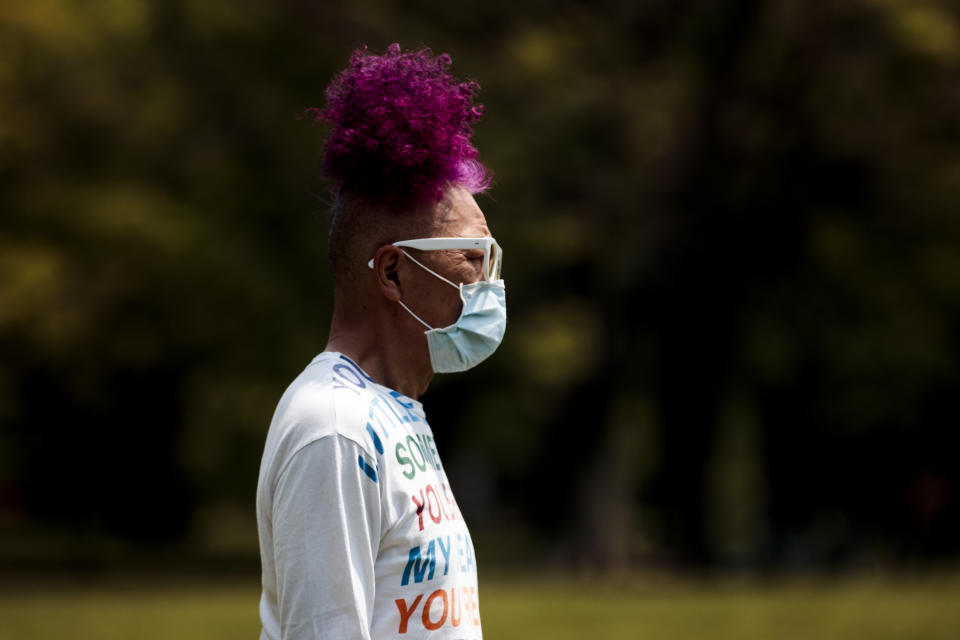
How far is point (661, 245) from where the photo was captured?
22.9m

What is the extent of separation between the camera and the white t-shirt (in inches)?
98.8

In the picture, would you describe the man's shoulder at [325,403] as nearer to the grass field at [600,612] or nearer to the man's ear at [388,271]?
the man's ear at [388,271]

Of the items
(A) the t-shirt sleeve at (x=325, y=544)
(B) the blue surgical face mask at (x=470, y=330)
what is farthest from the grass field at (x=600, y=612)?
(A) the t-shirt sleeve at (x=325, y=544)

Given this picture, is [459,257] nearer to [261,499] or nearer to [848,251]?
[261,499]

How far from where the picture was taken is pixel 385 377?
2.92 m

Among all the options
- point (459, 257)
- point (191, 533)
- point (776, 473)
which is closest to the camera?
point (459, 257)

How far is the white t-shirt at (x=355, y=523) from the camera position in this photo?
98.8 inches

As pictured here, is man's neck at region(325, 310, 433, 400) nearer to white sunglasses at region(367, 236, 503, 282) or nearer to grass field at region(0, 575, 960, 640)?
white sunglasses at region(367, 236, 503, 282)

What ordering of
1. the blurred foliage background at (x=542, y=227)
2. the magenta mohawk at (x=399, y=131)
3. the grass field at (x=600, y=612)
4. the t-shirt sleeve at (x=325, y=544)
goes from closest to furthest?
the t-shirt sleeve at (x=325, y=544) → the magenta mohawk at (x=399, y=131) → the grass field at (x=600, y=612) → the blurred foliage background at (x=542, y=227)

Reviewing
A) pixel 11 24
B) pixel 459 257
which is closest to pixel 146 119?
pixel 11 24

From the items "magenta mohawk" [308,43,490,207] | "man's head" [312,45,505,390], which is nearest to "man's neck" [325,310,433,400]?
"man's head" [312,45,505,390]

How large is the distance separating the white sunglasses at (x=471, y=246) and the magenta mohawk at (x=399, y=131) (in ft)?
0.29

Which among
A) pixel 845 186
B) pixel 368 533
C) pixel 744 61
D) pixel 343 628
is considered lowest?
pixel 343 628

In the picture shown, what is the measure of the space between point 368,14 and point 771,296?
9192 millimetres
